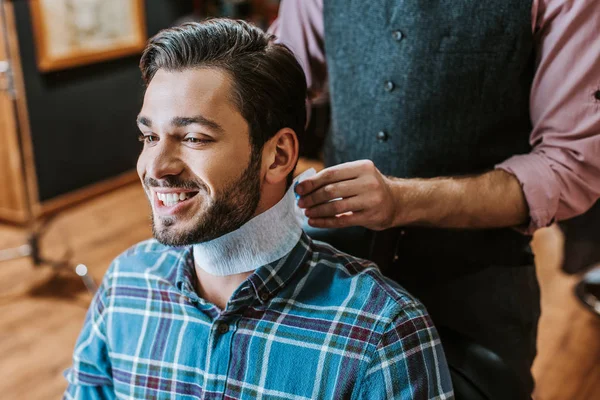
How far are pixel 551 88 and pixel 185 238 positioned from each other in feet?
2.49

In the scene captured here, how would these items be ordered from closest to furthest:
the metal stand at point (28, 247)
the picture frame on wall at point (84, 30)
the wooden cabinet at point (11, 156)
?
the metal stand at point (28, 247), the wooden cabinet at point (11, 156), the picture frame on wall at point (84, 30)

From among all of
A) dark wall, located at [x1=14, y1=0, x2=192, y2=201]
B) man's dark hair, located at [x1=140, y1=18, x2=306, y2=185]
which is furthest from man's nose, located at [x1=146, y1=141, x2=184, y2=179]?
dark wall, located at [x1=14, y1=0, x2=192, y2=201]

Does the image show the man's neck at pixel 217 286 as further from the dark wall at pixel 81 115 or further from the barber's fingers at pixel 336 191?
the dark wall at pixel 81 115

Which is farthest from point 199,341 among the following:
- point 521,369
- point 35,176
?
point 35,176

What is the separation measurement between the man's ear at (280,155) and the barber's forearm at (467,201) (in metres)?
0.21

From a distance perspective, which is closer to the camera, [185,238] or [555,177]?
[185,238]

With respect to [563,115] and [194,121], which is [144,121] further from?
[563,115]

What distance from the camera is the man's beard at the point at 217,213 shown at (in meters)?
1.12

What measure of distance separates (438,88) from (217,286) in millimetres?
602

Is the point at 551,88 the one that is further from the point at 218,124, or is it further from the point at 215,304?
the point at 215,304

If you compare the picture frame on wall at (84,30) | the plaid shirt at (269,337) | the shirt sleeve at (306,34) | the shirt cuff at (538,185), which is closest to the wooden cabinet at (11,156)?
the picture frame on wall at (84,30)

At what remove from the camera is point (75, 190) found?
14.9 feet

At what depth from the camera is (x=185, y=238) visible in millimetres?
1127

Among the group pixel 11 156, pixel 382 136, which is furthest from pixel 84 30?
pixel 382 136
